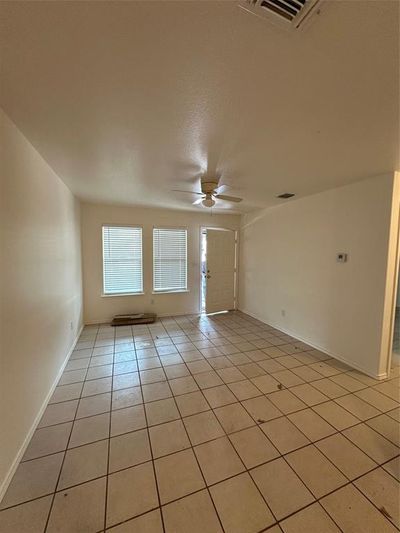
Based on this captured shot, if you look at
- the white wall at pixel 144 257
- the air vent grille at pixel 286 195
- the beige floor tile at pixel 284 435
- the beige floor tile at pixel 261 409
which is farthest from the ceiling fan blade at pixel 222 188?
the beige floor tile at pixel 284 435

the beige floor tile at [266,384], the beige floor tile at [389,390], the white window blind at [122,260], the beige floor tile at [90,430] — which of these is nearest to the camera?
the beige floor tile at [90,430]

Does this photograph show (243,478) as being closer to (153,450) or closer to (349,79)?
(153,450)

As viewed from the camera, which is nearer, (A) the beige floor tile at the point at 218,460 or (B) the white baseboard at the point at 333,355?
(A) the beige floor tile at the point at 218,460

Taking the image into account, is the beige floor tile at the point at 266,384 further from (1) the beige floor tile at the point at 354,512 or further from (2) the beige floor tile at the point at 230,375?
(1) the beige floor tile at the point at 354,512

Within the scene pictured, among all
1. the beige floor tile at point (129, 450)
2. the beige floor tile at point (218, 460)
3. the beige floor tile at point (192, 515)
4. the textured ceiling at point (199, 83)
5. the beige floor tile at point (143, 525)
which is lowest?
the beige floor tile at point (143, 525)

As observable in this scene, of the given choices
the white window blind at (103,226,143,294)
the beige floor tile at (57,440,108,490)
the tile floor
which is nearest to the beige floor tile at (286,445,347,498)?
the tile floor

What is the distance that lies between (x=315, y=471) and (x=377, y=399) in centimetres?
129

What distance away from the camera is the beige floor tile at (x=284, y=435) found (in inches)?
71.2

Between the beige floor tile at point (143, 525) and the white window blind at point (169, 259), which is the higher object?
the white window blind at point (169, 259)

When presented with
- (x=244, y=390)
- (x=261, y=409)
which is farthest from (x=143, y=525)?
(x=244, y=390)

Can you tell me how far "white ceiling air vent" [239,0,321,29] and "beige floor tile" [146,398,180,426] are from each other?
270 cm

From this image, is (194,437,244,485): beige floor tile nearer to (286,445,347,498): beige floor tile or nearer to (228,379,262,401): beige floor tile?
(286,445,347,498): beige floor tile

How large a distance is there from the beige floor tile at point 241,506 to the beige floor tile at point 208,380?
104 cm

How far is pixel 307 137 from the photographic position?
1.83 m
